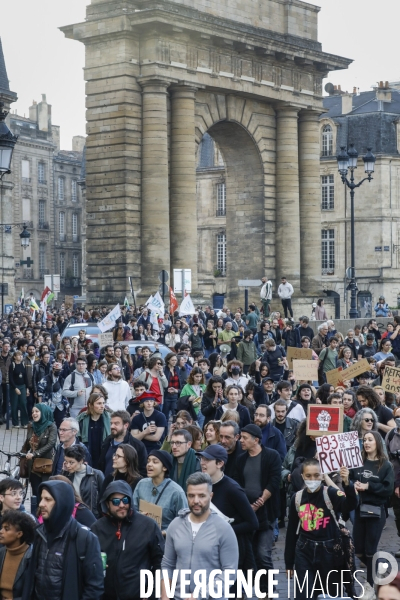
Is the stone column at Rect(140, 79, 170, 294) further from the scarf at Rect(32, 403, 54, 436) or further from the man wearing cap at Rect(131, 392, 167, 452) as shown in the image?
the scarf at Rect(32, 403, 54, 436)

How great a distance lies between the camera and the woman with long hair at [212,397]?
14.5 metres

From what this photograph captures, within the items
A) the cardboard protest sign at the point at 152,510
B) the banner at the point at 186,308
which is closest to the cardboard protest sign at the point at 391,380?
the cardboard protest sign at the point at 152,510

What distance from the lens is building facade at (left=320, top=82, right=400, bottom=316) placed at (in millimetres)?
64625

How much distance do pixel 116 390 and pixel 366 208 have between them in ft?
166

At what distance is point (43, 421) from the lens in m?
12.6

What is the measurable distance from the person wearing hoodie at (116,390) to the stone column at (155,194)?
21331 millimetres

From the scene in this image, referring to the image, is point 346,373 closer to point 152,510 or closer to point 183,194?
point 152,510

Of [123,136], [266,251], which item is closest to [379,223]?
[266,251]

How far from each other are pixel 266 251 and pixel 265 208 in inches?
62.2

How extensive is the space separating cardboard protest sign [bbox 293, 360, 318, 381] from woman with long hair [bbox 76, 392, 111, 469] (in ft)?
16.4

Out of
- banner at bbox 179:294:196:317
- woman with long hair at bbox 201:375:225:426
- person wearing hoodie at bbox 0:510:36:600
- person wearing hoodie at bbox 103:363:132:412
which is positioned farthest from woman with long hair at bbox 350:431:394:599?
banner at bbox 179:294:196:317

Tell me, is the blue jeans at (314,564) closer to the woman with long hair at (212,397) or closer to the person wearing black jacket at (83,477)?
the person wearing black jacket at (83,477)

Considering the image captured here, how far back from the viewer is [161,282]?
1396 inches

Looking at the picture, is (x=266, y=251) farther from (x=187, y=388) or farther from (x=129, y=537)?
(x=129, y=537)
